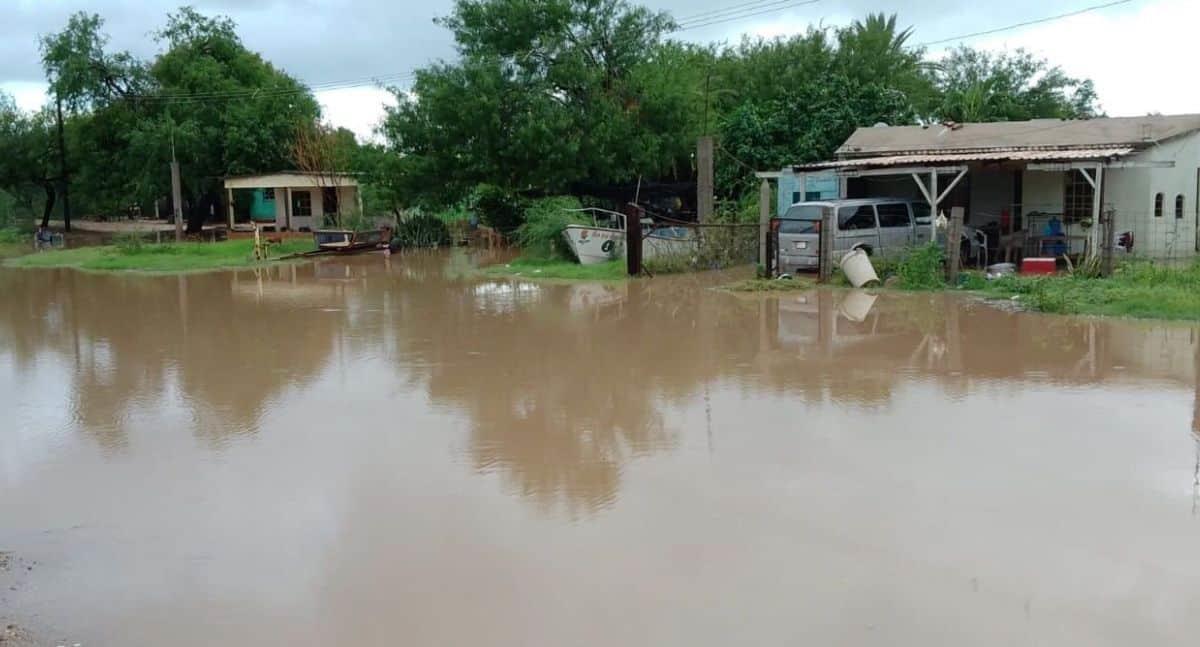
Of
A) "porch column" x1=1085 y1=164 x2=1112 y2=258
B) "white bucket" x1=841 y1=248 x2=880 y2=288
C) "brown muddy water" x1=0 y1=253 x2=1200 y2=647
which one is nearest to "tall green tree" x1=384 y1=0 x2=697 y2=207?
"white bucket" x1=841 y1=248 x2=880 y2=288

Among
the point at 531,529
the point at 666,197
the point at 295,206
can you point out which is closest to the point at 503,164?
the point at 666,197

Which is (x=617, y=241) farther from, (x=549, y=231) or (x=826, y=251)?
(x=826, y=251)

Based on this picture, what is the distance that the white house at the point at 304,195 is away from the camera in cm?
3750

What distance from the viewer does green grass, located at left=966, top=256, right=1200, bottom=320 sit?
46.2 feet

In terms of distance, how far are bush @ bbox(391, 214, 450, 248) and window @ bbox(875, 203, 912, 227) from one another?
19.6 meters

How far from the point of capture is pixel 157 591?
18.5 feet

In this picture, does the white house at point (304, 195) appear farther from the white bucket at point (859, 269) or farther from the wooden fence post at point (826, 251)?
the white bucket at point (859, 269)

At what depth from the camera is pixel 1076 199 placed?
2181 centimetres

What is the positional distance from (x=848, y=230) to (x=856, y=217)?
1.01ft

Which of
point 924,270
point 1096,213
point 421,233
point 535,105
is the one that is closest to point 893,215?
point 924,270

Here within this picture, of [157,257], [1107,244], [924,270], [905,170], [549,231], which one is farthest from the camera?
[157,257]

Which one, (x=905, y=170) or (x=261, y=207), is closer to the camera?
(x=905, y=170)

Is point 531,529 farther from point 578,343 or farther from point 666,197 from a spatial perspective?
point 666,197

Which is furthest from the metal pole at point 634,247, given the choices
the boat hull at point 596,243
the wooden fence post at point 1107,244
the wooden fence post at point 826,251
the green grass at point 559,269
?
the wooden fence post at point 1107,244
